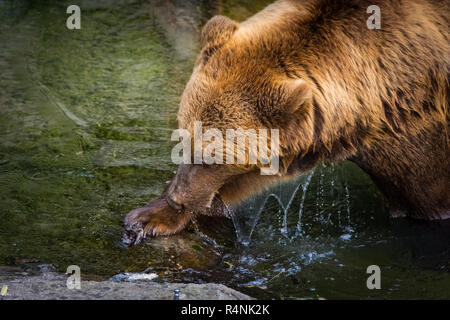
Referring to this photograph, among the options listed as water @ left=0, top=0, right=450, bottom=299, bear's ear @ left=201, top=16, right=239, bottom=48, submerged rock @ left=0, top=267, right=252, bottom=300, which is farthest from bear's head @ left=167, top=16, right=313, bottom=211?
submerged rock @ left=0, top=267, right=252, bottom=300

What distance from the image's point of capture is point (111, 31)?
756 cm

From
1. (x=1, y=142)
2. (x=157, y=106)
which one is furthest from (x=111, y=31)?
(x=1, y=142)

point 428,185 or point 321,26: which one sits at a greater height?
point 321,26

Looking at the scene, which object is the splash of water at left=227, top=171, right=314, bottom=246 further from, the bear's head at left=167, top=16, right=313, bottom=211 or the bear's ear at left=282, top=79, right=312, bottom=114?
the bear's ear at left=282, top=79, right=312, bottom=114

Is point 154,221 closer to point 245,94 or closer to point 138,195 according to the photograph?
point 138,195

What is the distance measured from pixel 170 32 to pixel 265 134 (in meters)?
4.10

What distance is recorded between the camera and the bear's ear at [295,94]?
11.9ft

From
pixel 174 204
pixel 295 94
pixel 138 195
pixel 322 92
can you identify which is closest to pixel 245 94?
pixel 295 94

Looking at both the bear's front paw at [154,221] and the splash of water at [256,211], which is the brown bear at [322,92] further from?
the splash of water at [256,211]

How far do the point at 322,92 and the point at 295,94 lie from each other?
34 centimetres

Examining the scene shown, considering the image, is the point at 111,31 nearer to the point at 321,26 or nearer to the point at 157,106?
the point at 157,106

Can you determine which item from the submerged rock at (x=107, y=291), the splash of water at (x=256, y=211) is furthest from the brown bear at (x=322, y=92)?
the submerged rock at (x=107, y=291)

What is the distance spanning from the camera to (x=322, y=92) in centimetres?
390

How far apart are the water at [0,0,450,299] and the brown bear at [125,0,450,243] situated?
0.38m
